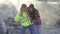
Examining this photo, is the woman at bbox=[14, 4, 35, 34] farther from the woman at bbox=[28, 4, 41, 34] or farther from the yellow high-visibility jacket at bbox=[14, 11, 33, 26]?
the woman at bbox=[28, 4, 41, 34]

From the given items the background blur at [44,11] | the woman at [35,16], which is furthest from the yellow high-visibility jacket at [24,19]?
the background blur at [44,11]

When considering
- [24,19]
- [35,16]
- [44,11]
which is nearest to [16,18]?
[24,19]

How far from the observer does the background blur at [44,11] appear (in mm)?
8562

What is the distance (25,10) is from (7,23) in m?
0.75

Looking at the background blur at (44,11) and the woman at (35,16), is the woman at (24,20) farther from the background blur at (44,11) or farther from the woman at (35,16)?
the background blur at (44,11)

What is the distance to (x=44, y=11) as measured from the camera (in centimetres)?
862

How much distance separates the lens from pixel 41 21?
8586 millimetres

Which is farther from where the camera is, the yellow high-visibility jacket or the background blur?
the background blur

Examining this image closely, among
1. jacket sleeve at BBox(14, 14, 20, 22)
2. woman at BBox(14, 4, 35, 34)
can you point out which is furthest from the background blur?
woman at BBox(14, 4, 35, 34)

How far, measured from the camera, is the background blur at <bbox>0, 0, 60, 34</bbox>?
8562mm

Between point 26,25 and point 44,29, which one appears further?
point 44,29

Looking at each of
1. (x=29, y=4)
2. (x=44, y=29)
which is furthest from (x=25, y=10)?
(x=44, y=29)

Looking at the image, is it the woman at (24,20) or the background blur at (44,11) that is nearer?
the woman at (24,20)

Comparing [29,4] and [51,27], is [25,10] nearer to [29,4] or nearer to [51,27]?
[29,4]
